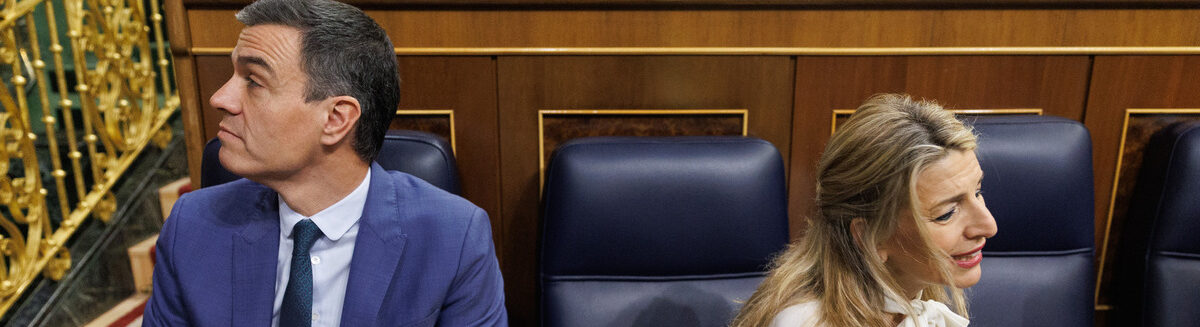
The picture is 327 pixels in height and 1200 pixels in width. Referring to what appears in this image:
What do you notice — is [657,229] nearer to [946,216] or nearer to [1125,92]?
[946,216]

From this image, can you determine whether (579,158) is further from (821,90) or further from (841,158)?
(821,90)

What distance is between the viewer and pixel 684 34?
143 cm

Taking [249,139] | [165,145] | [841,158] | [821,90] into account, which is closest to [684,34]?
[821,90]

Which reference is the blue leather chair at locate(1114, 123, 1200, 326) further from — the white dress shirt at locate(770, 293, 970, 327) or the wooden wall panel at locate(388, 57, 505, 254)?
the wooden wall panel at locate(388, 57, 505, 254)

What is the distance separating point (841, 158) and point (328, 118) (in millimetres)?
590

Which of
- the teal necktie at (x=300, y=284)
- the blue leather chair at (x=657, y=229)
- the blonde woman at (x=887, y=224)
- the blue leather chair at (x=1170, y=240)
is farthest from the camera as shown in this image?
the blue leather chair at (x=1170, y=240)

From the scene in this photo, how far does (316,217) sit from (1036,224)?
113 cm

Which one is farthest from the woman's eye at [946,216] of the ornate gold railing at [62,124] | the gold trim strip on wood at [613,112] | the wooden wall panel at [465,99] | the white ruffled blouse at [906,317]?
the ornate gold railing at [62,124]

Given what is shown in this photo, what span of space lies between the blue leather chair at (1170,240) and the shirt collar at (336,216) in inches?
53.2

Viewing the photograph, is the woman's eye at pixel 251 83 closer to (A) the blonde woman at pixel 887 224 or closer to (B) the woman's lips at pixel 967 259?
(A) the blonde woman at pixel 887 224

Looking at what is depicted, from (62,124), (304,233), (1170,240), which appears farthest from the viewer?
(62,124)

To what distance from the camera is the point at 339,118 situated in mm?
858

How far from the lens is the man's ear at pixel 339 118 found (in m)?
0.85

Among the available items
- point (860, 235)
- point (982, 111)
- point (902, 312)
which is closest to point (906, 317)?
point (902, 312)
